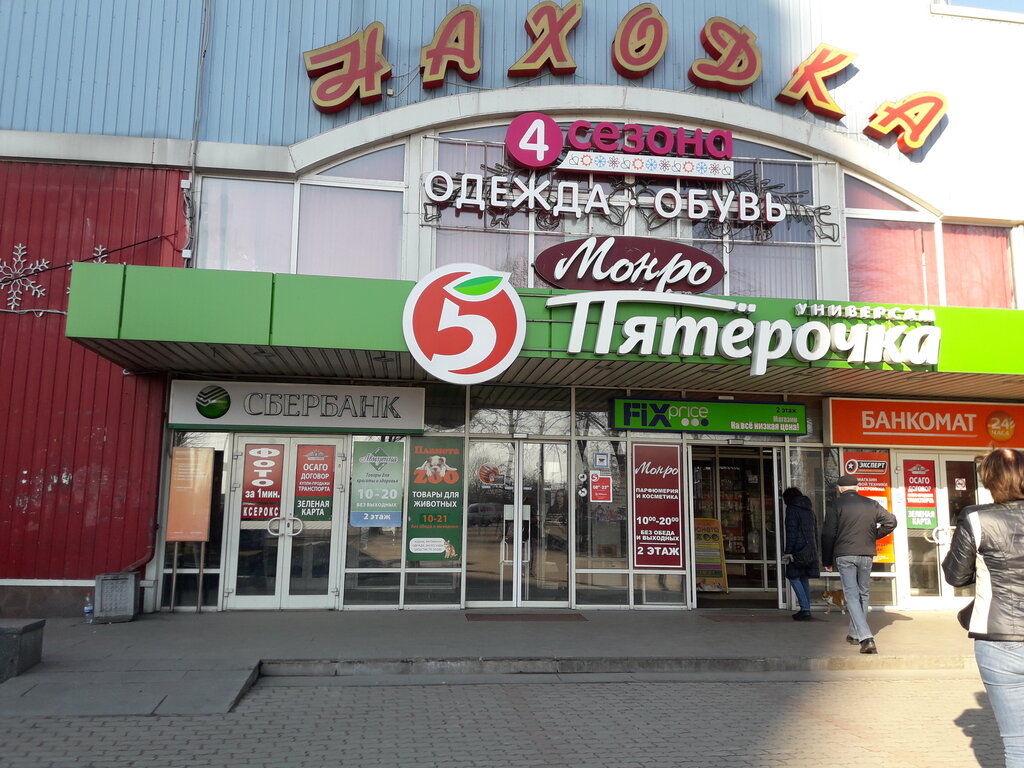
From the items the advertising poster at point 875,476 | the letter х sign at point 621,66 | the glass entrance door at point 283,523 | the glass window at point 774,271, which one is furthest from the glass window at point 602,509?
the letter х sign at point 621,66

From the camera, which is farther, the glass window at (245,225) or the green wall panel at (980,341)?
the glass window at (245,225)

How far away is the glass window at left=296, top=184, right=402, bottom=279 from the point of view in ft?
35.7

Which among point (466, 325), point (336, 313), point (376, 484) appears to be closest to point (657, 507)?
point (376, 484)

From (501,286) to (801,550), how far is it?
17.4 ft

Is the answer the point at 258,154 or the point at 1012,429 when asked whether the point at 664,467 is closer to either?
the point at 1012,429

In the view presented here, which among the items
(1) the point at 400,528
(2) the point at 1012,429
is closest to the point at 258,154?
(1) the point at 400,528

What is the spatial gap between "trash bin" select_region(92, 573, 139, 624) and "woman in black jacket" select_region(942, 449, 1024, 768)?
8829mm

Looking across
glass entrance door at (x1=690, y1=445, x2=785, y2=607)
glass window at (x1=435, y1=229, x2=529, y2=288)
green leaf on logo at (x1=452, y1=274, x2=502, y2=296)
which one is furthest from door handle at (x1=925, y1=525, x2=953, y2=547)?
green leaf on logo at (x1=452, y1=274, x2=502, y2=296)

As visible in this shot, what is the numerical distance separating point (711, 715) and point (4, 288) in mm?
9965

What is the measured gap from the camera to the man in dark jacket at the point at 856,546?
28.2ft

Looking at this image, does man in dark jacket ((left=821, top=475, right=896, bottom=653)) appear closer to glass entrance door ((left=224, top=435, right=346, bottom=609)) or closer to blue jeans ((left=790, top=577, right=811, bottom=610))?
blue jeans ((left=790, top=577, right=811, bottom=610))

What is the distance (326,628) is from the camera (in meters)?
9.02

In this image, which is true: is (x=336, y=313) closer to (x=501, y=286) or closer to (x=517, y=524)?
(x=501, y=286)

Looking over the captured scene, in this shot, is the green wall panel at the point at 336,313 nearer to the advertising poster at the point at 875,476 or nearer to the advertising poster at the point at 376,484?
the advertising poster at the point at 376,484
